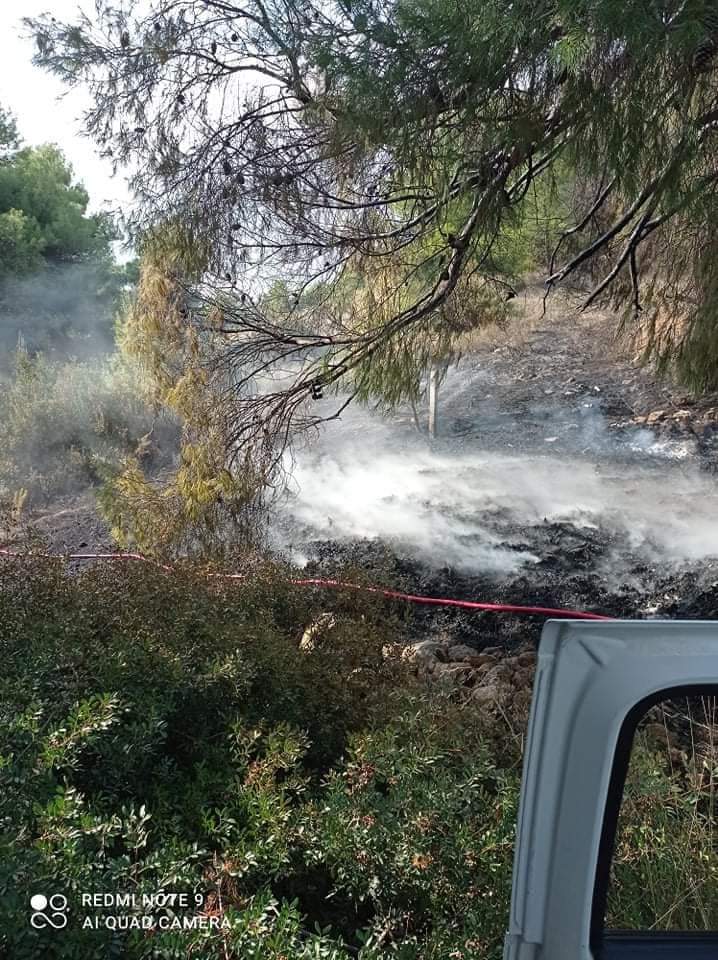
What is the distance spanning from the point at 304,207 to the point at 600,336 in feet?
20.5

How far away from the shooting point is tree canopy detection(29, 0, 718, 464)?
2287mm

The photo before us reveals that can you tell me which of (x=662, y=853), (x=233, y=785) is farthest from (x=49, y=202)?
(x=662, y=853)

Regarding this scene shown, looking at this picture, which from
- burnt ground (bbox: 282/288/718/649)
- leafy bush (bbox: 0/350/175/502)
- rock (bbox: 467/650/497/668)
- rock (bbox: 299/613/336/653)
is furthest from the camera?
leafy bush (bbox: 0/350/175/502)

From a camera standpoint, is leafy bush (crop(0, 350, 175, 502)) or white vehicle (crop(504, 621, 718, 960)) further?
leafy bush (crop(0, 350, 175, 502))

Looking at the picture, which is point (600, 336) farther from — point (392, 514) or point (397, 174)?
point (397, 174)

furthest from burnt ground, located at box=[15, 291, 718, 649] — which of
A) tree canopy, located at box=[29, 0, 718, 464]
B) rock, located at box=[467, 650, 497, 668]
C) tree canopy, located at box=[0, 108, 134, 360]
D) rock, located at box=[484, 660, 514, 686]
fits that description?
tree canopy, located at box=[0, 108, 134, 360]

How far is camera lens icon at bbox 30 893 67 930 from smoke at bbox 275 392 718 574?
11.3ft

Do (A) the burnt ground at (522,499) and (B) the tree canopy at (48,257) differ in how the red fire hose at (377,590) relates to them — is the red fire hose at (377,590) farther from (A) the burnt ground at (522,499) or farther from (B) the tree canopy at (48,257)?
(B) the tree canopy at (48,257)

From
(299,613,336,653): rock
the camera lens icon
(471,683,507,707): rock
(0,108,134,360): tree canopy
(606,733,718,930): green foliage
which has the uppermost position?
(0,108,134,360): tree canopy

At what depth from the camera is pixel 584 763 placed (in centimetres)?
77

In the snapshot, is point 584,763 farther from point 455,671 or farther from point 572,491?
point 572,491

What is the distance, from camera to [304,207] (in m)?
3.00

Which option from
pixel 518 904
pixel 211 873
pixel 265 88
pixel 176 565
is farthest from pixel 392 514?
pixel 518 904

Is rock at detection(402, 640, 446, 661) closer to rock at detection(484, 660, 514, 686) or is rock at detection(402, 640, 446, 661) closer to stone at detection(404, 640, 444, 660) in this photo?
stone at detection(404, 640, 444, 660)
